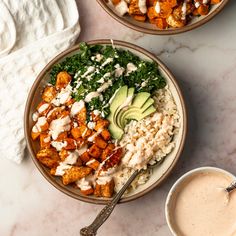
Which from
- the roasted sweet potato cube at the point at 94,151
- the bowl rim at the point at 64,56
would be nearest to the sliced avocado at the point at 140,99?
the bowl rim at the point at 64,56

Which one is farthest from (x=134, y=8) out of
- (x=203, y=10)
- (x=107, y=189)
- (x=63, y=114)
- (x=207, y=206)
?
(x=207, y=206)

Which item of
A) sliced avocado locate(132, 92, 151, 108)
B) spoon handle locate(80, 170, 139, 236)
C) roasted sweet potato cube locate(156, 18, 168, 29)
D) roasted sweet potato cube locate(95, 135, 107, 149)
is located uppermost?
roasted sweet potato cube locate(156, 18, 168, 29)

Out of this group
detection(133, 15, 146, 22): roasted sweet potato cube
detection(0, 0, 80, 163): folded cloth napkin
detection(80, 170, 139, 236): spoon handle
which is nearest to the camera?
detection(80, 170, 139, 236): spoon handle

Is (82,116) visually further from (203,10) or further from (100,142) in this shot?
(203,10)

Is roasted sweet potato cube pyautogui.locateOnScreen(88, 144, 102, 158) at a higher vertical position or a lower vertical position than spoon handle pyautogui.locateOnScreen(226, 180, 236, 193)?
higher

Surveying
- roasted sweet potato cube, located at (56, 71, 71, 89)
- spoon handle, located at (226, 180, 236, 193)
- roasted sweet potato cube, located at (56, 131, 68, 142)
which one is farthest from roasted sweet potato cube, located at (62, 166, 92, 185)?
spoon handle, located at (226, 180, 236, 193)

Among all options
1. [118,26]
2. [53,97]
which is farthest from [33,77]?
[118,26]

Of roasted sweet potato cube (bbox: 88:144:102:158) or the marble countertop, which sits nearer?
roasted sweet potato cube (bbox: 88:144:102:158)

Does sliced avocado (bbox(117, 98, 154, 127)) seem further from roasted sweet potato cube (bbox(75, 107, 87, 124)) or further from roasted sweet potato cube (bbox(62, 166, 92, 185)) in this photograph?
roasted sweet potato cube (bbox(62, 166, 92, 185))
